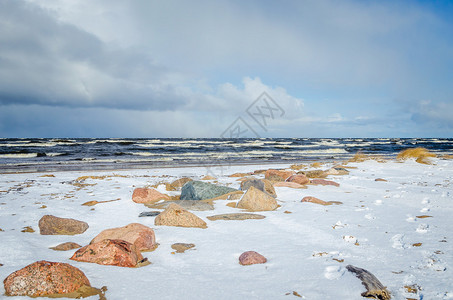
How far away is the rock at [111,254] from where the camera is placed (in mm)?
2609

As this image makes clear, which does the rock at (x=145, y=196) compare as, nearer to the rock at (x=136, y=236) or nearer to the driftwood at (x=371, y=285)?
the rock at (x=136, y=236)

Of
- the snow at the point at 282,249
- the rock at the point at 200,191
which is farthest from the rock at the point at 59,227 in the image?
the rock at the point at 200,191

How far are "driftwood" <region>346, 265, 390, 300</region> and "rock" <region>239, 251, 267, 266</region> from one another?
821mm

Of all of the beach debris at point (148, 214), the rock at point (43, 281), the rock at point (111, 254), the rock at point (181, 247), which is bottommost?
the beach debris at point (148, 214)

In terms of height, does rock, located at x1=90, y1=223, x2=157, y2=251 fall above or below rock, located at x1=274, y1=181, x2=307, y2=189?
above

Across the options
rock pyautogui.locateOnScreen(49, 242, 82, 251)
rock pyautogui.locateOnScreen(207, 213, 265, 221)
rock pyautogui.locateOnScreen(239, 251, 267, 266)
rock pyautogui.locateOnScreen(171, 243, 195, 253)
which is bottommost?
rock pyautogui.locateOnScreen(207, 213, 265, 221)

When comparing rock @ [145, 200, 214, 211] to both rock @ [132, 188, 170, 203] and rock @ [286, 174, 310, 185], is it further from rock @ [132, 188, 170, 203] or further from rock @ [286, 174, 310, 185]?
rock @ [286, 174, 310, 185]

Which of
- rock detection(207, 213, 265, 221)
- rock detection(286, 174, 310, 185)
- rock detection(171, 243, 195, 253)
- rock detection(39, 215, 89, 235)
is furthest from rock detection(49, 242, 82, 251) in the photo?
rock detection(286, 174, 310, 185)

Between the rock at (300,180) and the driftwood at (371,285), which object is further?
the rock at (300,180)

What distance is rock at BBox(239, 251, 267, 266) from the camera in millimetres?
2674

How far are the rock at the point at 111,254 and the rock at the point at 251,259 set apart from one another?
3.36 ft

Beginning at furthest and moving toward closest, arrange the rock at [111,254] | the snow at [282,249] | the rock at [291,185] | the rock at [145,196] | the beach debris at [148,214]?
1. the rock at [291,185]
2. the rock at [145,196]
3. the beach debris at [148,214]
4. the rock at [111,254]
5. the snow at [282,249]

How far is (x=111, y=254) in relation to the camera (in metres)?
2.63

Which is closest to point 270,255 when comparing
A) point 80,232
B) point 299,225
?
point 299,225
